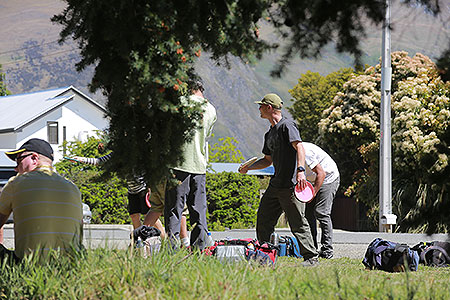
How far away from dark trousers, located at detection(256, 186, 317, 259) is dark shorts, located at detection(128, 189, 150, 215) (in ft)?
6.45

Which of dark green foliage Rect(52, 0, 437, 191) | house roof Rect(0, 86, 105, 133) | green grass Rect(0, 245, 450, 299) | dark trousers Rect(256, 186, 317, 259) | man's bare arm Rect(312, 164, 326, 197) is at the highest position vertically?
house roof Rect(0, 86, 105, 133)

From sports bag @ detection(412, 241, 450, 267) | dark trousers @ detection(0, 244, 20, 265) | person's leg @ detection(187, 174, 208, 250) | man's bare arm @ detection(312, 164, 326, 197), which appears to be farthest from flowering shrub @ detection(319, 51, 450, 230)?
dark trousers @ detection(0, 244, 20, 265)

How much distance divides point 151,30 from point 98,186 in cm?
1359

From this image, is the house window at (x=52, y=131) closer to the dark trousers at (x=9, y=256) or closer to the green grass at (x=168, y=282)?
the dark trousers at (x=9, y=256)

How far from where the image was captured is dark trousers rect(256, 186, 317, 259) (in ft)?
23.6

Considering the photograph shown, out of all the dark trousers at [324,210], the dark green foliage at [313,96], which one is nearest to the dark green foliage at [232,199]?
the dark trousers at [324,210]

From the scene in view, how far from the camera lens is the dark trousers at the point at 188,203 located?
734 centimetres

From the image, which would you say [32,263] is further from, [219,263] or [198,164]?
[198,164]

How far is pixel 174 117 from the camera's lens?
5281 mm

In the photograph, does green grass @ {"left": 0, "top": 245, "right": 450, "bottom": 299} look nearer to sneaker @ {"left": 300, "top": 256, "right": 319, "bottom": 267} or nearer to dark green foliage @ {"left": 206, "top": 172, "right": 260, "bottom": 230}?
sneaker @ {"left": 300, "top": 256, "right": 319, "bottom": 267}

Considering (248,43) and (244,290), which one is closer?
(244,290)

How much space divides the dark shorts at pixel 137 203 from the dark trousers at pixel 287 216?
6.45 ft

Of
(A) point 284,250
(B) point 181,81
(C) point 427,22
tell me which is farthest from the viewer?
(A) point 284,250

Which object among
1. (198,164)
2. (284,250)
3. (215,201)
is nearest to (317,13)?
(198,164)
